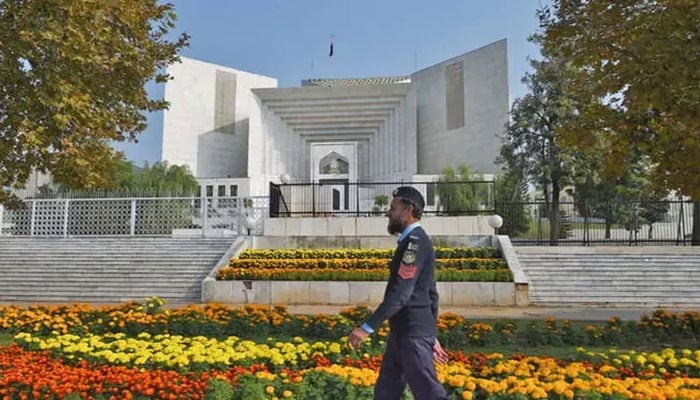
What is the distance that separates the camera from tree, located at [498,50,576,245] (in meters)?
22.0

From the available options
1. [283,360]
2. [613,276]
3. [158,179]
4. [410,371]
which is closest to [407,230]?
[410,371]

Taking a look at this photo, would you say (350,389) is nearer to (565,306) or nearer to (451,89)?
(565,306)

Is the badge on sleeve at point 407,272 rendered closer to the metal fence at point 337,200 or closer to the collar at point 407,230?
the collar at point 407,230

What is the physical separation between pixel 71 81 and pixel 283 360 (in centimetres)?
513

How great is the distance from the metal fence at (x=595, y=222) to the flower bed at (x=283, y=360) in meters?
11.7

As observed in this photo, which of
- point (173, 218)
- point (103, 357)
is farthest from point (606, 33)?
point (173, 218)

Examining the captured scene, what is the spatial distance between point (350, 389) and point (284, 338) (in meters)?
3.16

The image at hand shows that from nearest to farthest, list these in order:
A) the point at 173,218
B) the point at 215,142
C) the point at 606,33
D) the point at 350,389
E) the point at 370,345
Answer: the point at 350,389, the point at 370,345, the point at 606,33, the point at 173,218, the point at 215,142

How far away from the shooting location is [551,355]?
573 centimetres

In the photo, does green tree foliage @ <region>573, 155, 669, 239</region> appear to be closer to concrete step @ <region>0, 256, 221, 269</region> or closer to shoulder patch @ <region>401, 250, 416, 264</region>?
concrete step @ <region>0, 256, 221, 269</region>

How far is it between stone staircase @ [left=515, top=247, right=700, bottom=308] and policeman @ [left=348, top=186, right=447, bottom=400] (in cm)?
926

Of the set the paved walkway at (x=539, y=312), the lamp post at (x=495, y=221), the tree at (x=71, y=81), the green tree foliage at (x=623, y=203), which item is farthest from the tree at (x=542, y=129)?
the tree at (x=71, y=81)

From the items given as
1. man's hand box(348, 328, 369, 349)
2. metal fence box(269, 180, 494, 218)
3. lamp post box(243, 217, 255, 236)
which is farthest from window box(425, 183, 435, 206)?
man's hand box(348, 328, 369, 349)

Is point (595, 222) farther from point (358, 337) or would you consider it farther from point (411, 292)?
point (358, 337)
